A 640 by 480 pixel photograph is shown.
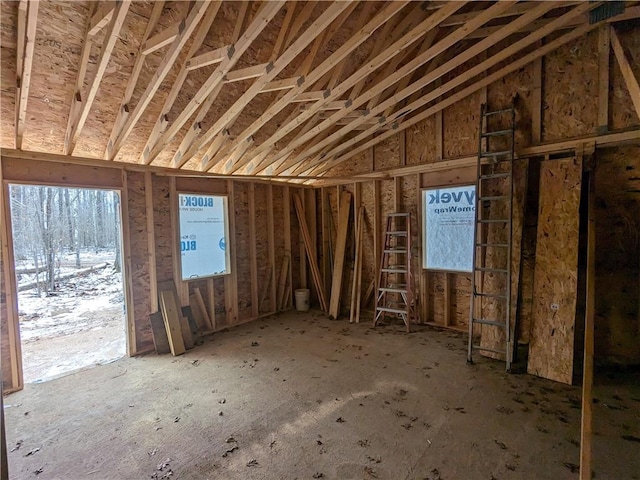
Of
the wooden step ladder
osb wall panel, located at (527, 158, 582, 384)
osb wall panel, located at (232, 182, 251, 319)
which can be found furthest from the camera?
osb wall panel, located at (232, 182, 251, 319)

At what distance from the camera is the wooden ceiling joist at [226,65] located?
110 inches

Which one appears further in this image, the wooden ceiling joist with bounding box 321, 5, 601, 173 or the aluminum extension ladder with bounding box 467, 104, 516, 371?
the aluminum extension ladder with bounding box 467, 104, 516, 371

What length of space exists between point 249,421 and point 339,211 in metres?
4.08

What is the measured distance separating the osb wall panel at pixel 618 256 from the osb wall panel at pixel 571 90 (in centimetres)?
45

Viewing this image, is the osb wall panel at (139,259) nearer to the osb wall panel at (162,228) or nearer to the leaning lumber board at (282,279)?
the osb wall panel at (162,228)

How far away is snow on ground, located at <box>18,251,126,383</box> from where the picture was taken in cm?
462

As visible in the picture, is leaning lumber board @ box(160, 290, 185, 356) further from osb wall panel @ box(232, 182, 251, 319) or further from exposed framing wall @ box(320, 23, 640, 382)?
exposed framing wall @ box(320, 23, 640, 382)

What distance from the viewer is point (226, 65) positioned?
3.19 meters

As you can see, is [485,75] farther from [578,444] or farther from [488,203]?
[578,444]

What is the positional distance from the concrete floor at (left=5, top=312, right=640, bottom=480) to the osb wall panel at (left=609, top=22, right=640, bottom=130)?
277cm

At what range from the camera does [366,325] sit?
566 centimetres

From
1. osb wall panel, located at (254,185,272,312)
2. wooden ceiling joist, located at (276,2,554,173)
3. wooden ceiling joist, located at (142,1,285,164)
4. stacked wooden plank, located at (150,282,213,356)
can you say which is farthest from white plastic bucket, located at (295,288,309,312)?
wooden ceiling joist, located at (142,1,285,164)

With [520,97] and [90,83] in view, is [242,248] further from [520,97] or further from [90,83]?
[520,97]

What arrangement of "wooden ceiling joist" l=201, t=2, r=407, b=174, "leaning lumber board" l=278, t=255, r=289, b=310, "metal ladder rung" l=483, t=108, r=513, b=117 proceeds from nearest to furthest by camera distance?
"wooden ceiling joist" l=201, t=2, r=407, b=174 → "metal ladder rung" l=483, t=108, r=513, b=117 → "leaning lumber board" l=278, t=255, r=289, b=310
